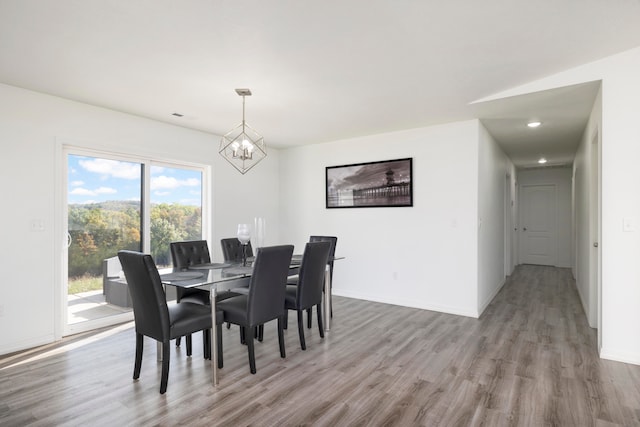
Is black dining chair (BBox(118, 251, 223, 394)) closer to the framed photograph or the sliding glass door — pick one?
the sliding glass door

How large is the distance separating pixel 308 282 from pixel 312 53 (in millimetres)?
1938

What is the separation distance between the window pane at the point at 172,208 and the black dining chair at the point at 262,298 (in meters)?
2.02

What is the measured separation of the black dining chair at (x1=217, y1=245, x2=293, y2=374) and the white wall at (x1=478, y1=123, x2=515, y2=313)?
→ 268 cm

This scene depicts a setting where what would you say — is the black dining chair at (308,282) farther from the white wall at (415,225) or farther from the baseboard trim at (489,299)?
the baseboard trim at (489,299)

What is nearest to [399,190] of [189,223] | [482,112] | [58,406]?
[482,112]

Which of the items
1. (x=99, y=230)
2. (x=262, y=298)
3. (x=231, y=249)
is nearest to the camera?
(x=262, y=298)

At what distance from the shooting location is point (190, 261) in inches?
143

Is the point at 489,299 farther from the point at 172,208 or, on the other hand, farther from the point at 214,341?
the point at 172,208

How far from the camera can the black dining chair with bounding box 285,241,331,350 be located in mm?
3141

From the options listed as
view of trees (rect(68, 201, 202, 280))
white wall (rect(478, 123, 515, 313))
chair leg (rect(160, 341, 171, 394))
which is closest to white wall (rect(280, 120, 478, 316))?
white wall (rect(478, 123, 515, 313))

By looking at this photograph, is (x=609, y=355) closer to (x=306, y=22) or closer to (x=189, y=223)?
(x=306, y=22)

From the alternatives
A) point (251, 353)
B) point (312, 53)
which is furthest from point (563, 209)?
point (251, 353)

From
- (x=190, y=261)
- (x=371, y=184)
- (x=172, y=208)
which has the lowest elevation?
(x=190, y=261)

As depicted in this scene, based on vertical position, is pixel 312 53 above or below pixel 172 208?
above
